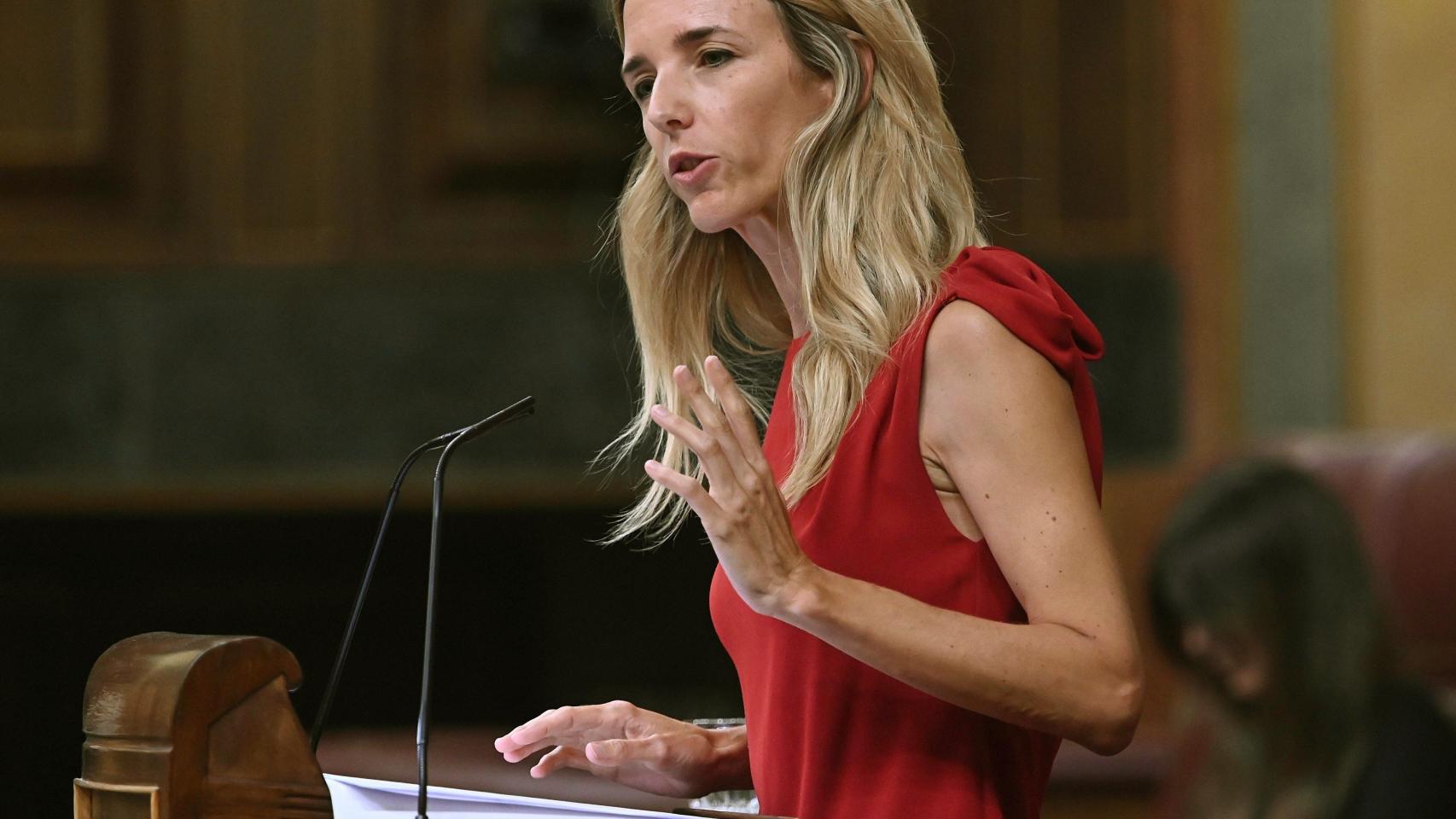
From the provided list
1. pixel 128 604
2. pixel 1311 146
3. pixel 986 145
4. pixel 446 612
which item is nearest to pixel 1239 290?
pixel 1311 146

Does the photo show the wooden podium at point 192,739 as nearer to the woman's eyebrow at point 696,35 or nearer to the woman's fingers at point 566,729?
the woman's fingers at point 566,729

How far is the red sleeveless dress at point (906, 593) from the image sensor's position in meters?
1.39

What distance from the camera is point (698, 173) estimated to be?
1551mm

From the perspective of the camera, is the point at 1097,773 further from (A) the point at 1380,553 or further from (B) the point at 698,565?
(B) the point at 698,565

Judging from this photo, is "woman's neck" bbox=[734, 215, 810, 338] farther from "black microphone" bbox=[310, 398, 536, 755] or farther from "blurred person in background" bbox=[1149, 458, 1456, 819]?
"blurred person in background" bbox=[1149, 458, 1456, 819]

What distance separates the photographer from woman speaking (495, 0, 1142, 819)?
124 cm

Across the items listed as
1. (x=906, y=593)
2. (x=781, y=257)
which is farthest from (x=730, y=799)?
(x=781, y=257)

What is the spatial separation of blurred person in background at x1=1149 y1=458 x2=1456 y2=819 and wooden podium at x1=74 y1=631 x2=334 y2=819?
2249 millimetres

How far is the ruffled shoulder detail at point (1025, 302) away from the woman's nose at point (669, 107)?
10.9 inches

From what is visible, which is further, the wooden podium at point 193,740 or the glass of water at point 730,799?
the glass of water at point 730,799

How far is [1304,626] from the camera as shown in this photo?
121 inches

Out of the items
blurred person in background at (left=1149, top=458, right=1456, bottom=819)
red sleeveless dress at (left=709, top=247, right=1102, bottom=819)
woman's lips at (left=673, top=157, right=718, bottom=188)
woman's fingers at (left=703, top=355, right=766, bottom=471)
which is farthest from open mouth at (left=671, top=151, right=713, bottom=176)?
blurred person in background at (left=1149, top=458, right=1456, bottom=819)

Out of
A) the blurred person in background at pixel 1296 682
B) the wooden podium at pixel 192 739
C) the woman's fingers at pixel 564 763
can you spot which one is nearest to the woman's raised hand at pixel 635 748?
the woman's fingers at pixel 564 763

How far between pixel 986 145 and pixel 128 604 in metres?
2.57
